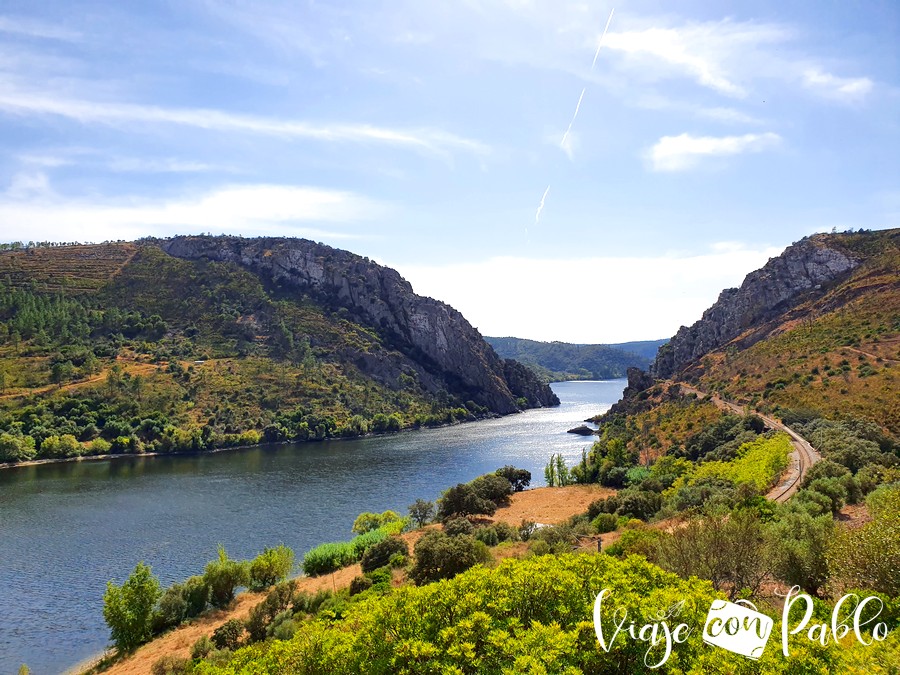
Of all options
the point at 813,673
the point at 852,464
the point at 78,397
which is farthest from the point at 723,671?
the point at 78,397

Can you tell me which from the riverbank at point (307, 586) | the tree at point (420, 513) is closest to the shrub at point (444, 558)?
the riverbank at point (307, 586)

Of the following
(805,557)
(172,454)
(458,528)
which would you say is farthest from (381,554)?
(172,454)

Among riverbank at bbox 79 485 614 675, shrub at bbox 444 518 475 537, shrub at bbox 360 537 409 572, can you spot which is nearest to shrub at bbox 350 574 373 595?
riverbank at bbox 79 485 614 675

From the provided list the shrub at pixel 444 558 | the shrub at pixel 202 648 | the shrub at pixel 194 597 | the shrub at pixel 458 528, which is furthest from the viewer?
the shrub at pixel 458 528

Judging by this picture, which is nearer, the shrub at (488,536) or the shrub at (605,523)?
the shrub at (488,536)

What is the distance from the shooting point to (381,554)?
4266 centimetres

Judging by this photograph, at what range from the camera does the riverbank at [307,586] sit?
31.9m

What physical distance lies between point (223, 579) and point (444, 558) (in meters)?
18.3

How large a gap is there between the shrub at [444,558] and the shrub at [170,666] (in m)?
14.7

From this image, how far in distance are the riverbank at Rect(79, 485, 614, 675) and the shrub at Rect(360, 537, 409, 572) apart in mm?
1416

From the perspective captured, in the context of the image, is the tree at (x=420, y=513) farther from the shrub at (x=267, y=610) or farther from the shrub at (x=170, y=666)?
the shrub at (x=170, y=666)

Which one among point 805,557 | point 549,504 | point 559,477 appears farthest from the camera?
point 559,477

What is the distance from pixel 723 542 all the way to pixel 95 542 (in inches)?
2434

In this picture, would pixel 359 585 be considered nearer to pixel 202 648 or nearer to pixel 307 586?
pixel 307 586
